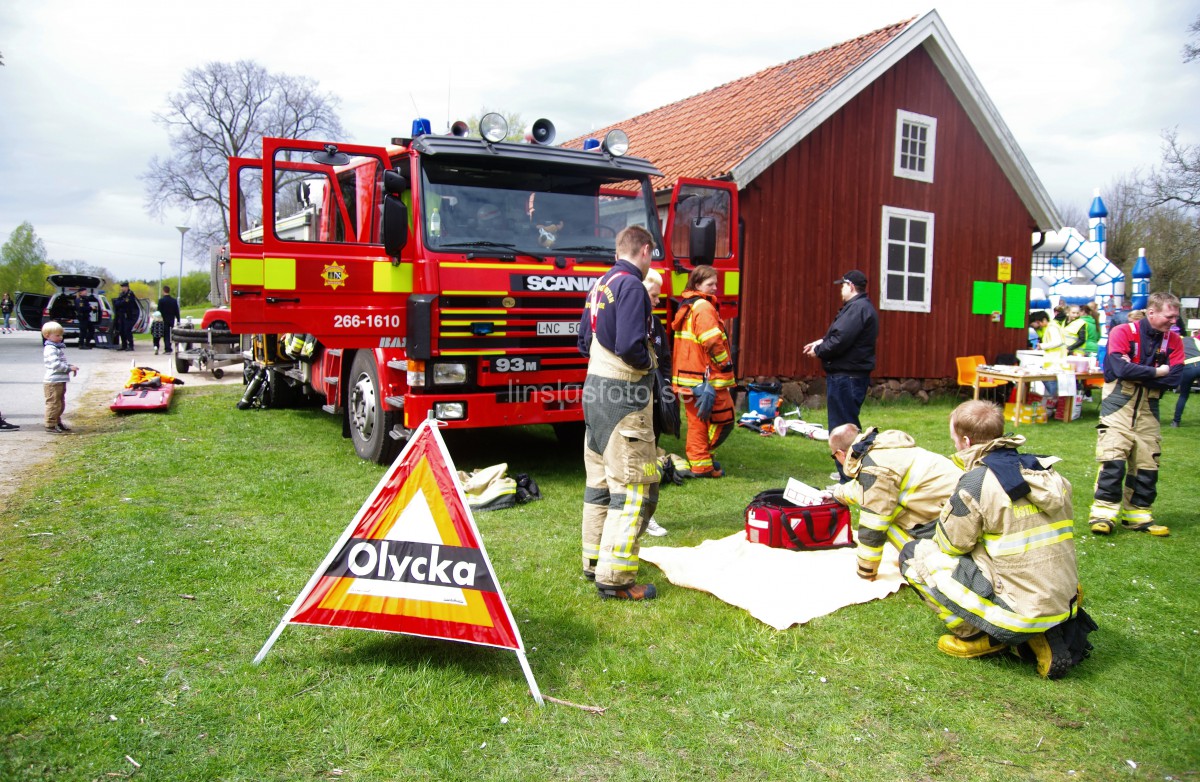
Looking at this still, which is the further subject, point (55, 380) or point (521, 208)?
point (55, 380)

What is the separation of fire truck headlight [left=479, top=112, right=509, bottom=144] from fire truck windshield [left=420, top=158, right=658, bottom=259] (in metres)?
0.21

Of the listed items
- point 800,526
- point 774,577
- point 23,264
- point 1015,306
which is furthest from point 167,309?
point 23,264

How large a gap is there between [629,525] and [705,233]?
3566mm

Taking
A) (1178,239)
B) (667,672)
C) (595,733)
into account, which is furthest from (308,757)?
(1178,239)

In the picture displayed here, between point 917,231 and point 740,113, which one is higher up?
point 740,113

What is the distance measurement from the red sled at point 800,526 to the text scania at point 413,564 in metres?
2.58

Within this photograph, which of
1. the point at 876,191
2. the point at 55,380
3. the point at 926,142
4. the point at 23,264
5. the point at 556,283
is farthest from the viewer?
the point at 23,264

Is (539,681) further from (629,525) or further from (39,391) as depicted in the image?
(39,391)

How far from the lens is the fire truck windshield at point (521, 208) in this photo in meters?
6.63

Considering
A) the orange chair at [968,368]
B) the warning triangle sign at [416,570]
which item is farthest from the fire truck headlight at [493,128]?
the orange chair at [968,368]

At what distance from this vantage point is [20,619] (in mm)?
3924

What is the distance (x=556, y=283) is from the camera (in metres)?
6.86

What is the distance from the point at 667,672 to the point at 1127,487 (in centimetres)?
445

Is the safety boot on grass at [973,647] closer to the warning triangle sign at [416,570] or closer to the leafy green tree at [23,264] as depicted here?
the warning triangle sign at [416,570]
